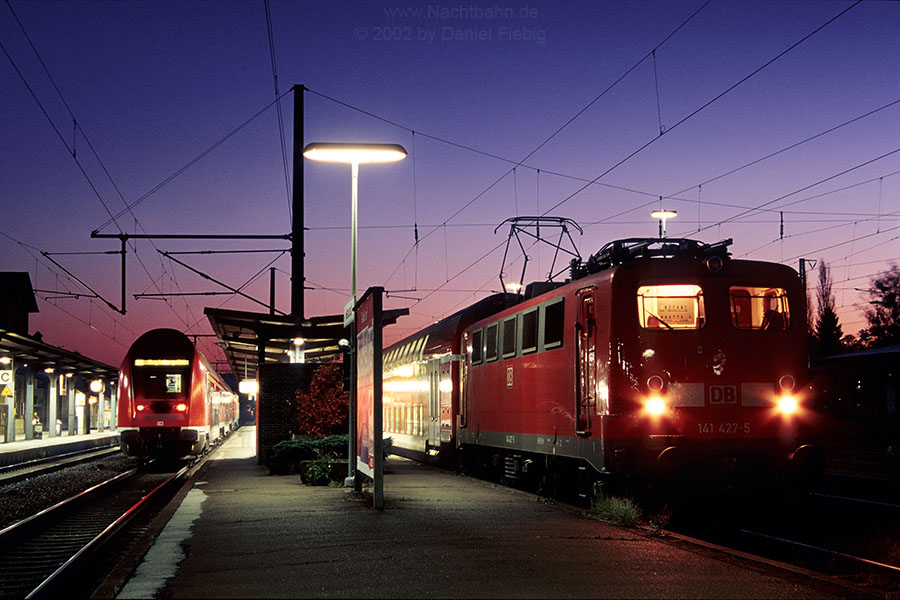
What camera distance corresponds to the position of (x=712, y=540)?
500 inches

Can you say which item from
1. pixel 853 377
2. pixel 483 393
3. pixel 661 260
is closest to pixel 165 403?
pixel 483 393

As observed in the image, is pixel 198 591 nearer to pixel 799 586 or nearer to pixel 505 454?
pixel 799 586

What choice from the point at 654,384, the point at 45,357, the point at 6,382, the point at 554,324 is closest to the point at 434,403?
the point at 554,324

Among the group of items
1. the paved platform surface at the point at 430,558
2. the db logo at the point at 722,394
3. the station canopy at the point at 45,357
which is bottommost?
the paved platform surface at the point at 430,558

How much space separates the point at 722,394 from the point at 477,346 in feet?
26.1

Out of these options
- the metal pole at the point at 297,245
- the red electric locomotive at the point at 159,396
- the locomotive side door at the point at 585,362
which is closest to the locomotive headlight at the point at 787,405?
the locomotive side door at the point at 585,362

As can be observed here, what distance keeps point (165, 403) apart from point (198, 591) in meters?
20.1

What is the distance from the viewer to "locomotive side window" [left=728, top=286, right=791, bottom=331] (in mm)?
13203

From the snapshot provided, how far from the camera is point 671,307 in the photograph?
517 inches

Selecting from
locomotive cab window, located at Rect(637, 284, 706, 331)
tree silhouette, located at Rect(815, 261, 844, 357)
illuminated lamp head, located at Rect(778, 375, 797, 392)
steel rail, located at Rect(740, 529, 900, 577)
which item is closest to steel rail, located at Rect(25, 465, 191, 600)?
locomotive cab window, located at Rect(637, 284, 706, 331)

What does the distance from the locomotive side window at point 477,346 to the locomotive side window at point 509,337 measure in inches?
69.4

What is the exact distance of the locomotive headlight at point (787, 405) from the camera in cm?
1288

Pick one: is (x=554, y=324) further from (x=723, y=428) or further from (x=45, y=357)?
(x=45, y=357)

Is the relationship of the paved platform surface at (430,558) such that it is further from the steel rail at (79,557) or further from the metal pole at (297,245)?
the metal pole at (297,245)
